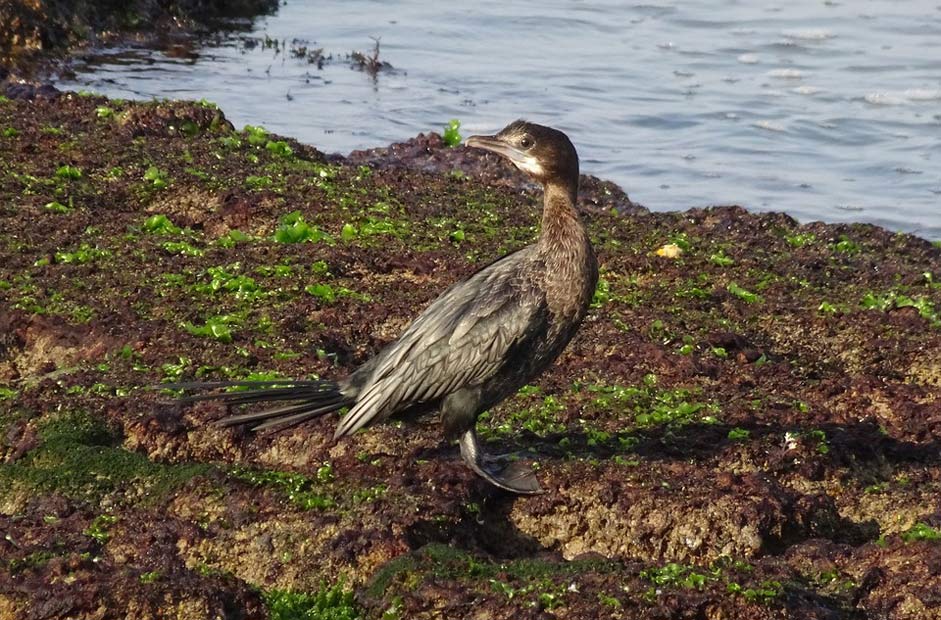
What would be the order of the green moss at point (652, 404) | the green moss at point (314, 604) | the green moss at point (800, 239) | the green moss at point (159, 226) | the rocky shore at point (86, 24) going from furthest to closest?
the rocky shore at point (86, 24) → the green moss at point (800, 239) → the green moss at point (159, 226) → the green moss at point (652, 404) → the green moss at point (314, 604)

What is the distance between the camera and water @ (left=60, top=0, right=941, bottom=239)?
1453 centimetres

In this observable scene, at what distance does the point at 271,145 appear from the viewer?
1080 cm

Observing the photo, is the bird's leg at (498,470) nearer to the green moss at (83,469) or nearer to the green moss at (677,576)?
the green moss at (677,576)

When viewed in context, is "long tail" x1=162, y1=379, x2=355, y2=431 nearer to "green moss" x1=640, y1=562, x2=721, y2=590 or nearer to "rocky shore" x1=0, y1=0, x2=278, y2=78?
"green moss" x1=640, y1=562, x2=721, y2=590

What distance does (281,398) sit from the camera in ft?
19.8

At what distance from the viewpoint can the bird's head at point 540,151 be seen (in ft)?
20.9

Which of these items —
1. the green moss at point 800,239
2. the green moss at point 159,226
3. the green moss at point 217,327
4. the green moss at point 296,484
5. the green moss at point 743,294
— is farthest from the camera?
the green moss at point 800,239

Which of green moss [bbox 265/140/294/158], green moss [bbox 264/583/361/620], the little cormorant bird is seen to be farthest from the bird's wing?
green moss [bbox 265/140/294/158]

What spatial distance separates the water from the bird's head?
22.8 feet

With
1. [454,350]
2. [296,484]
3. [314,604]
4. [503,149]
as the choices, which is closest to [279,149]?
[503,149]

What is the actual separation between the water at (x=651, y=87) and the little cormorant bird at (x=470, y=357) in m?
7.31

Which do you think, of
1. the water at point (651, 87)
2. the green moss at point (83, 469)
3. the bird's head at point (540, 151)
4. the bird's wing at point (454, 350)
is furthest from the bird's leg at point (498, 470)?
the water at point (651, 87)

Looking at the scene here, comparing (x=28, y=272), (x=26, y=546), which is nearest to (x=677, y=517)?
(x=26, y=546)

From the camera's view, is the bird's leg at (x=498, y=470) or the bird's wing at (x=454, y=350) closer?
the bird's leg at (x=498, y=470)
